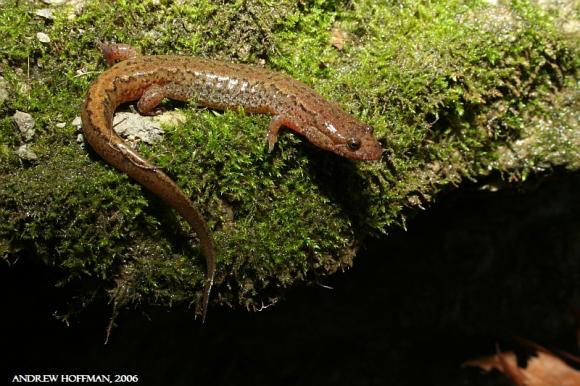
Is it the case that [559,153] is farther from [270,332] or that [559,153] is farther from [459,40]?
[270,332]

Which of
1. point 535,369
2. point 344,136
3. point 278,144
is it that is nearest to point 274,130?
point 278,144

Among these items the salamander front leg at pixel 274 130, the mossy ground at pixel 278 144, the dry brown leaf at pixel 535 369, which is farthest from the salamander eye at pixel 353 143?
the dry brown leaf at pixel 535 369

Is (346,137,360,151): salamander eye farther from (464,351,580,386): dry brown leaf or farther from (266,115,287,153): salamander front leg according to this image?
(464,351,580,386): dry brown leaf

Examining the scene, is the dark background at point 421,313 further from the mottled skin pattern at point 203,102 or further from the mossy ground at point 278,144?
the mottled skin pattern at point 203,102

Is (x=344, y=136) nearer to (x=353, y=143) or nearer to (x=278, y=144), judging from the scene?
(x=353, y=143)

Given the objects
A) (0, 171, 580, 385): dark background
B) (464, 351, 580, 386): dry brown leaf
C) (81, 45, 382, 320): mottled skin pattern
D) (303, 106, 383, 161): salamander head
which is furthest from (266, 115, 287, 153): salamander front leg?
(464, 351, 580, 386): dry brown leaf

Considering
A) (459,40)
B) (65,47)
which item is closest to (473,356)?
(459,40)
